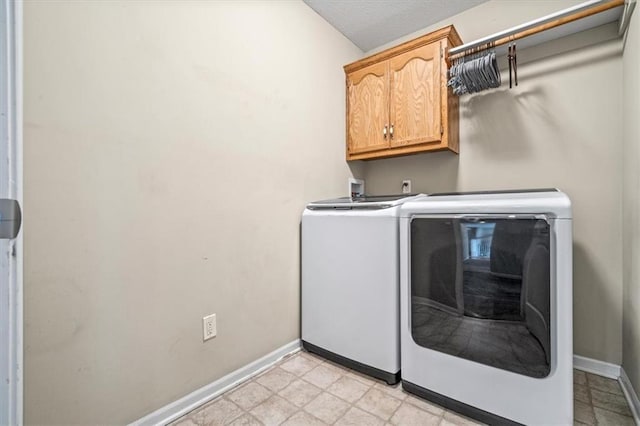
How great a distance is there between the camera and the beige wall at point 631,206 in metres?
1.25

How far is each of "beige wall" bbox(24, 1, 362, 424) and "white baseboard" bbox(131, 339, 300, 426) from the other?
36mm

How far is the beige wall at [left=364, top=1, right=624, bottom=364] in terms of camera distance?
159 centimetres

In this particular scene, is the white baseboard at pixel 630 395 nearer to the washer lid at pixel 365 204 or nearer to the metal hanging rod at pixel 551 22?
the washer lid at pixel 365 204

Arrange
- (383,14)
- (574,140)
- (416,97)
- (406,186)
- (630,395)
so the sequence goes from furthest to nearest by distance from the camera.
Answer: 1. (406,186)
2. (383,14)
3. (416,97)
4. (574,140)
5. (630,395)

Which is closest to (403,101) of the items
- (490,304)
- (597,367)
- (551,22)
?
(551,22)

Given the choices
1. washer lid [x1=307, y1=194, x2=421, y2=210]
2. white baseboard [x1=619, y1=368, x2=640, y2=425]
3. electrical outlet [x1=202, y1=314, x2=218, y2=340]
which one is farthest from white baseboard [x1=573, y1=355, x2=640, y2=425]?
electrical outlet [x1=202, y1=314, x2=218, y2=340]

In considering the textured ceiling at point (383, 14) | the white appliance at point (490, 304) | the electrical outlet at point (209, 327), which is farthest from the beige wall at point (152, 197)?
the white appliance at point (490, 304)

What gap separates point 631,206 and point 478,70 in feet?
3.44

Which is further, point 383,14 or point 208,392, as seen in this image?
point 383,14

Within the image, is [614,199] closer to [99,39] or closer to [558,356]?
[558,356]

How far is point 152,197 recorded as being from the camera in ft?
4.02

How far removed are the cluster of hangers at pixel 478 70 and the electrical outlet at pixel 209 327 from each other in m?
1.96

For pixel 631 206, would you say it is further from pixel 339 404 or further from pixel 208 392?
pixel 208 392

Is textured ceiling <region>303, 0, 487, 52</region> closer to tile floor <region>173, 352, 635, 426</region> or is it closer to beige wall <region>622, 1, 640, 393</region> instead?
beige wall <region>622, 1, 640, 393</region>
